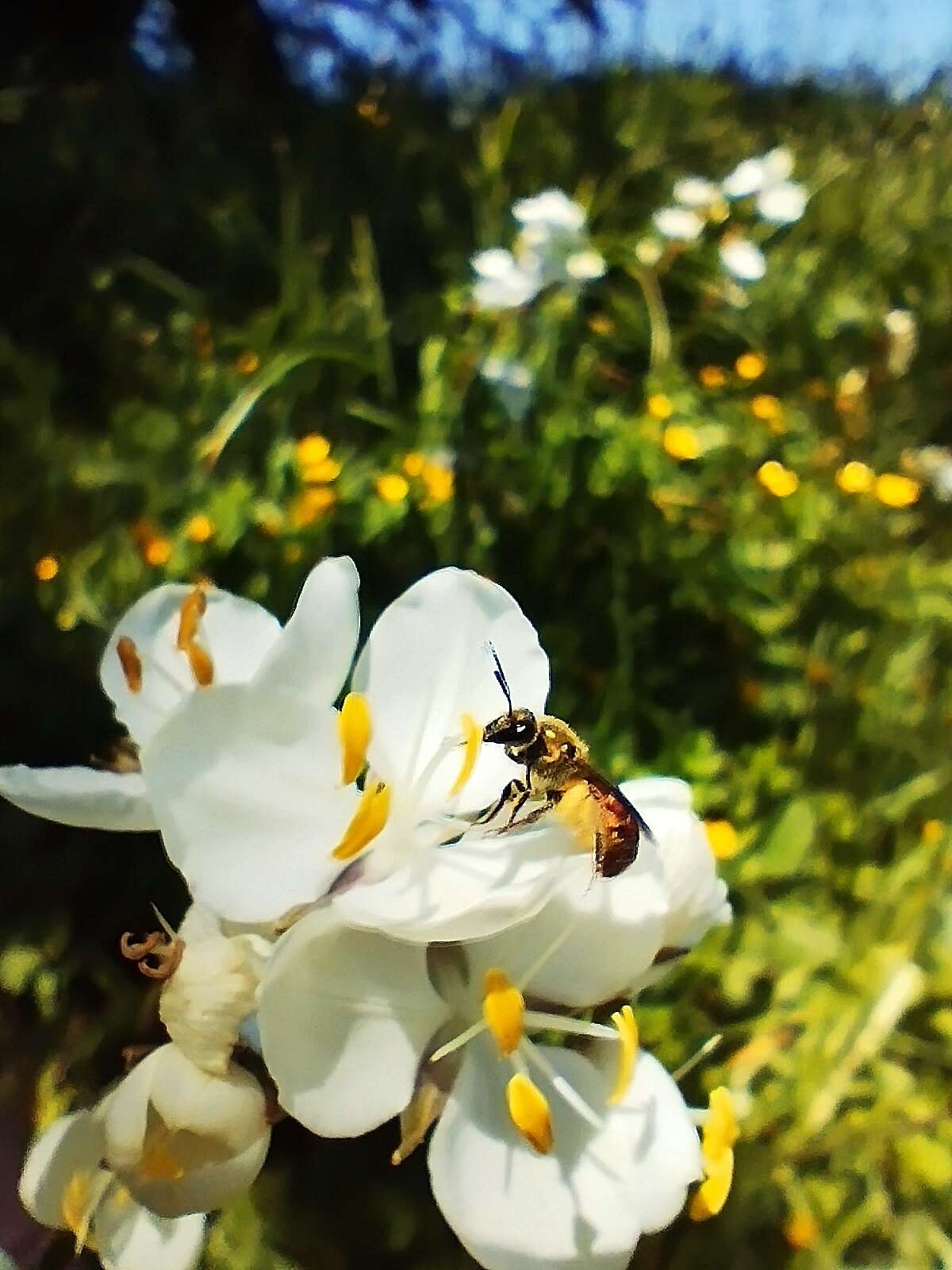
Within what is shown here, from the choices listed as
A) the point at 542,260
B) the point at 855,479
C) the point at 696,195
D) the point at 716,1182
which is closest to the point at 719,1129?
the point at 716,1182

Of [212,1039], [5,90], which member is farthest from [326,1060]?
[5,90]

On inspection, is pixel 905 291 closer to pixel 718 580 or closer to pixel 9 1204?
pixel 718 580

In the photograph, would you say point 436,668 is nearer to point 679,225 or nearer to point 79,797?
point 79,797

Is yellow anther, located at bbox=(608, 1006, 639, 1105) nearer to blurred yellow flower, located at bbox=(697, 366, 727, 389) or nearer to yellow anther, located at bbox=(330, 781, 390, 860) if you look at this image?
yellow anther, located at bbox=(330, 781, 390, 860)

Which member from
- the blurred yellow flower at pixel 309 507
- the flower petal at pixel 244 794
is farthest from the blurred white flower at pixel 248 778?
the blurred yellow flower at pixel 309 507

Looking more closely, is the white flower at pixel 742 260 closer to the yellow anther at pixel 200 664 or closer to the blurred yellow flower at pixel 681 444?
the blurred yellow flower at pixel 681 444
